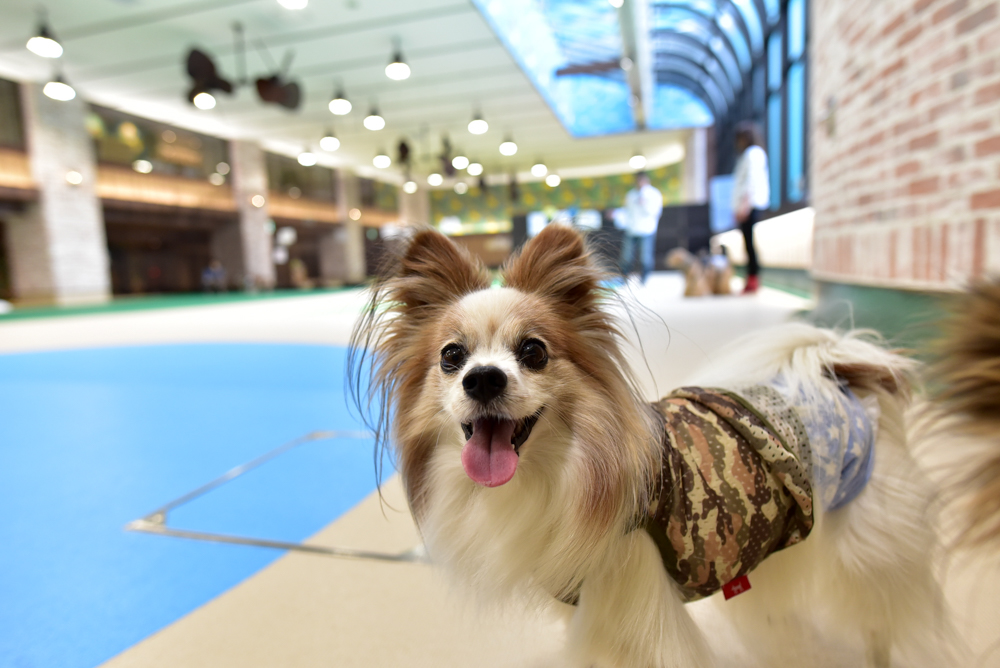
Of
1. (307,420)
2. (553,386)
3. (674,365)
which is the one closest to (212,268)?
(307,420)

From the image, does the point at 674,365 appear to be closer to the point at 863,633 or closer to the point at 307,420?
the point at 863,633

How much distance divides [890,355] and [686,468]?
1.98ft

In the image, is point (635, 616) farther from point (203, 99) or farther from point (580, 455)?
point (203, 99)

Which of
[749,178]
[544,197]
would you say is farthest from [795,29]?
[544,197]

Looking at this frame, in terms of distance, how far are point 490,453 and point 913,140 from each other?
2586 millimetres

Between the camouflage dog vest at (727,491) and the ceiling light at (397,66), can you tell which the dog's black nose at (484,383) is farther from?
the ceiling light at (397,66)

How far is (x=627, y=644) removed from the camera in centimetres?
96

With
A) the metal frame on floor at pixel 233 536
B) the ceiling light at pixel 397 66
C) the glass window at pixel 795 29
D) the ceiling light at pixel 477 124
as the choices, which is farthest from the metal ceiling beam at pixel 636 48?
the metal frame on floor at pixel 233 536

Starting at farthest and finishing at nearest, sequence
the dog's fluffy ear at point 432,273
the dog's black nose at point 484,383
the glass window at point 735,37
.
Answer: the glass window at point 735,37
the dog's fluffy ear at point 432,273
the dog's black nose at point 484,383

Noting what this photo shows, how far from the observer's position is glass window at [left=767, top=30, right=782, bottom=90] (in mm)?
10312

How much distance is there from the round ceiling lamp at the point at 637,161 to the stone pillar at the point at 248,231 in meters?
13.8

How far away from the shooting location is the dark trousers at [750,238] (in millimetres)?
6711

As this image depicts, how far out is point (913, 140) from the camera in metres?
2.36

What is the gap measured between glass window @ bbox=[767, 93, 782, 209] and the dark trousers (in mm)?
3836
